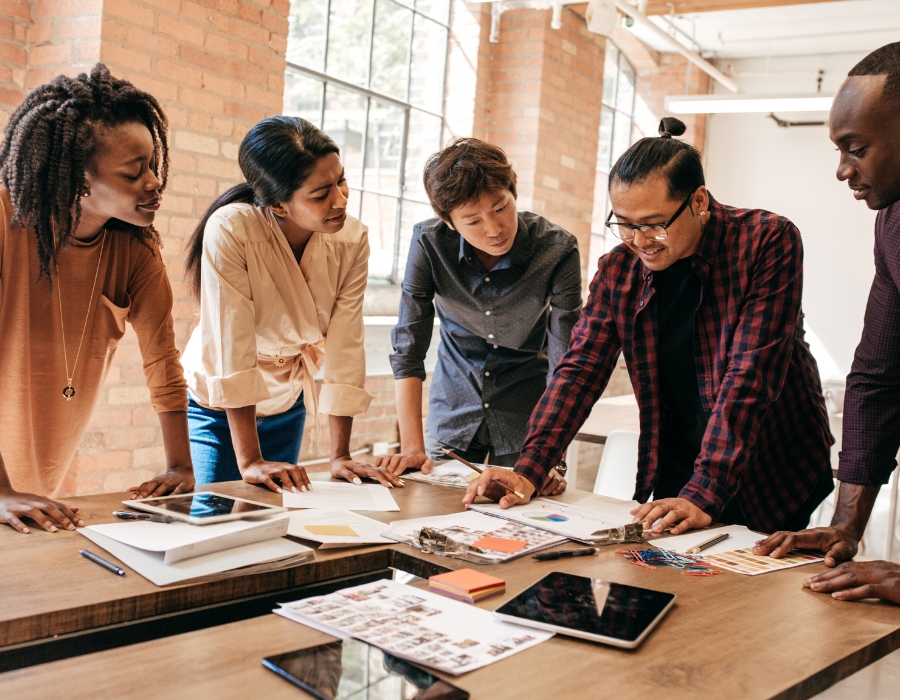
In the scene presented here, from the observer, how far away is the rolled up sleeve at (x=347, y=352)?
2.17m

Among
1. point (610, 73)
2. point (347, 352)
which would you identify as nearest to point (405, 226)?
point (610, 73)

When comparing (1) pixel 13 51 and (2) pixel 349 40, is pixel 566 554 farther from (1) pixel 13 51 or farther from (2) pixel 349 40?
(2) pixel 349 40

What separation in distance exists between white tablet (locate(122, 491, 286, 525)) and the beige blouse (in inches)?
15.1

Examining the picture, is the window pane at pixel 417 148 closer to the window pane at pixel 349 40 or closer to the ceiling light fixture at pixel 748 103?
A: the window pane at pixel 349 40

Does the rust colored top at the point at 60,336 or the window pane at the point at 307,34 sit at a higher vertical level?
the window pane at the point at 307,34

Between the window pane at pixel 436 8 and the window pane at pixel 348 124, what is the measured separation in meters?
0.90

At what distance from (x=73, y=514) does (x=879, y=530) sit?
5.39 meters

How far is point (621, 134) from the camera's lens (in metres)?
8.12

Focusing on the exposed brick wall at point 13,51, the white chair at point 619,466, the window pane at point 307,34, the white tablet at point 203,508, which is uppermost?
the window pane at point 307,34

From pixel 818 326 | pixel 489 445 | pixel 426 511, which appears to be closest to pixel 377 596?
pixel 426 511

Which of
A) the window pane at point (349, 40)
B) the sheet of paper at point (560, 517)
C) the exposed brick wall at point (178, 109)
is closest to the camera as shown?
the sheet of paper at point (560, 517)

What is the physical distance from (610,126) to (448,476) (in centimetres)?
637

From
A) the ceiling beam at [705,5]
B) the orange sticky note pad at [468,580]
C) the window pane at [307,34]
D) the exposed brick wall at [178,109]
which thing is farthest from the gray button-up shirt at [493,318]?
the ceiling beam at [705,5]

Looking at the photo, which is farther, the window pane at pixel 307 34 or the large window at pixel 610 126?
the large window at pixel 610 126
